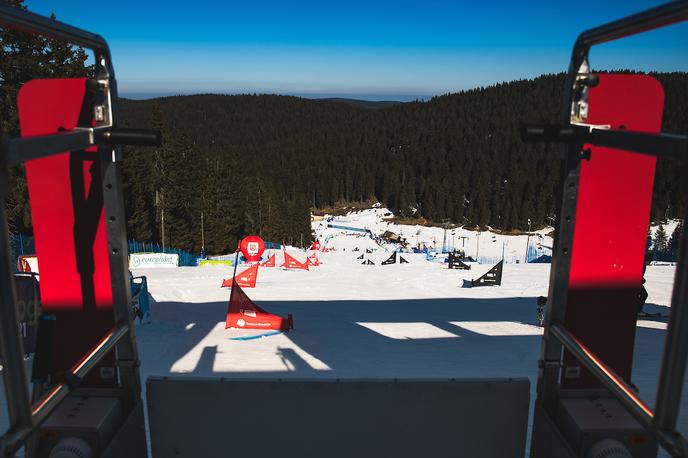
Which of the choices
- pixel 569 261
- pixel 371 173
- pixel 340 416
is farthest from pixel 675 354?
pixel 371 173

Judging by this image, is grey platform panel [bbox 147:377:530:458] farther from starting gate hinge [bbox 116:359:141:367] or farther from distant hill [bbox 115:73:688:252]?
distant hill [bbox 115:73:688:252]

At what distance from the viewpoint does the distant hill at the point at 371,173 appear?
43281 millimetres

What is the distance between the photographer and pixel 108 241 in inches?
111

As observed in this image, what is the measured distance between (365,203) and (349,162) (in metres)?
16.2

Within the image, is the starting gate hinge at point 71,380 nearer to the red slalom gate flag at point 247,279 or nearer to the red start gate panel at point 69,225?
the red start gate panel at point 69,225

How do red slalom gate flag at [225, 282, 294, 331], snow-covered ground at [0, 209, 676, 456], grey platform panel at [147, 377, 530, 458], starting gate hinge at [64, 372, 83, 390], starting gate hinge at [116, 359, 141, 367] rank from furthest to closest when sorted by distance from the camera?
1. red slalom gate flag at [225, 282, 294, 331]
2. snow-covered ground at [0, 209, 676, 456]
3. starting gate hinge at [116, 359, 141, 367]
4. grey platform panel at [147, 377, 530, 458]
5. starting gate hinge at [64, 372, 83, 390]

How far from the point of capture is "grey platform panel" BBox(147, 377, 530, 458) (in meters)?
2.87

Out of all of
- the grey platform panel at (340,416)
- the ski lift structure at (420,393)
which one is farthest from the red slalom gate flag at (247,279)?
the grey platform panel at (340,416)

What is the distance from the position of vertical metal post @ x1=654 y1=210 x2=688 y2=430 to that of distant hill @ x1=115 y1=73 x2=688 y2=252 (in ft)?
124

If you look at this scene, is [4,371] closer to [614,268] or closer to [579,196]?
[579,196]

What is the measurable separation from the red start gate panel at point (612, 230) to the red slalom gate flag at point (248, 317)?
7.62 m

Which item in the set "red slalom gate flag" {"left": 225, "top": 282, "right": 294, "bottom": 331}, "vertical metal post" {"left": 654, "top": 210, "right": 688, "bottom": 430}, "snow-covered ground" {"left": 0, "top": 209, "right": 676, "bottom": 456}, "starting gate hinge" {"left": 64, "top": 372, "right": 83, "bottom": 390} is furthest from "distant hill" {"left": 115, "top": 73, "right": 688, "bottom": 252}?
"vertical metal post" {"left": 654, "top": 210, "right": 688, "bottom": 430}

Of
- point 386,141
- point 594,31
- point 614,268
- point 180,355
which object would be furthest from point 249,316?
point 386,141

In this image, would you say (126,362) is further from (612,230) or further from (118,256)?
(612,230)
